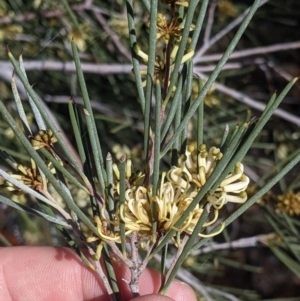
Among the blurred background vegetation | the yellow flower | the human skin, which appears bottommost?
the human skin

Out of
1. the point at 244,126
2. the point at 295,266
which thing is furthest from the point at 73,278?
the point at 244,126

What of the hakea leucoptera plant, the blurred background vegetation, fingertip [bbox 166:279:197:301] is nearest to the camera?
the hakea leucoptera plant

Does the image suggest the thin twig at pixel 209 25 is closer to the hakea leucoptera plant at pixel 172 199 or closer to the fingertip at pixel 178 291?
the fingertip at pixel 178 291

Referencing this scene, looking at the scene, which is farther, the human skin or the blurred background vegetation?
the blurred background vegetation

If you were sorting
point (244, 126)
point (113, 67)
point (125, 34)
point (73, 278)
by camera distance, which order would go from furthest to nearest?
point (125, 34), point (113, 67), point (73, 278), point (244, 126)

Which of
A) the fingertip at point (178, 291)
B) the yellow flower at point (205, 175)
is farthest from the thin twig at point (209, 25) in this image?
the yellow flower at point (205, 175)

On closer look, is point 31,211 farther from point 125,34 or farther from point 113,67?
point 125,34

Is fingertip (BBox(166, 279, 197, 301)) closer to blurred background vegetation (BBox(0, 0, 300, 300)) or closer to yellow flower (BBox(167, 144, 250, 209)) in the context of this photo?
blurred background vegetation (BBox(0, 0, 300, 300))

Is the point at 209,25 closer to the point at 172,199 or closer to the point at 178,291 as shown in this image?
the point at 178,291

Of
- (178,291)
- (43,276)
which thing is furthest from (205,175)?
(43,276)

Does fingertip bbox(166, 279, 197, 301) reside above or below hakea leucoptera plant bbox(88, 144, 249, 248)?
below

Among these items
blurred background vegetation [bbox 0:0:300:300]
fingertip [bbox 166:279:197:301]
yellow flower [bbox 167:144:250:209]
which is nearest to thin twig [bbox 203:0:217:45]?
blurred background vegetation [bbox 0:0:300:300]
